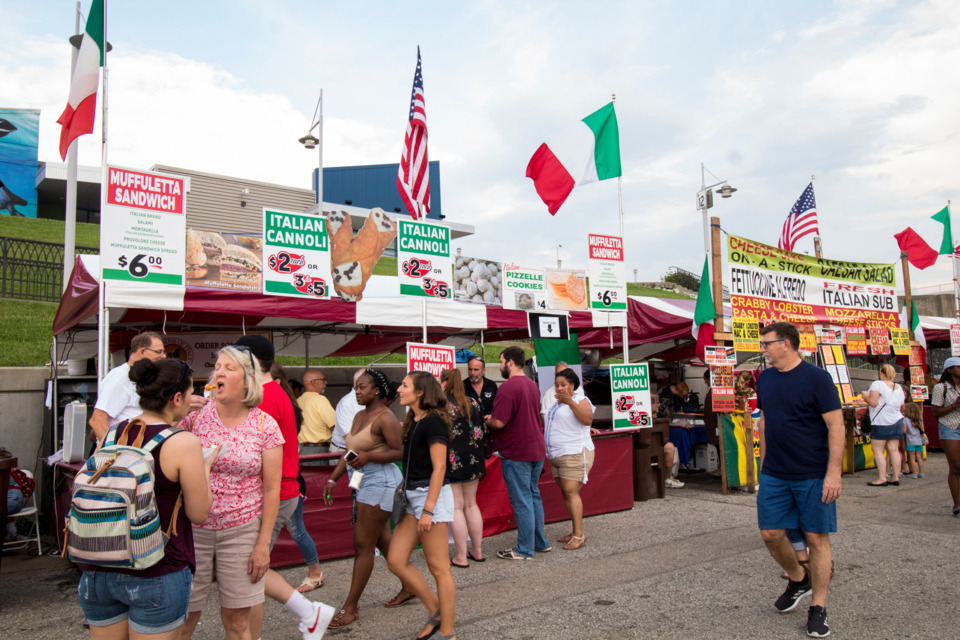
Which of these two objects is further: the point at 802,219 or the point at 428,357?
the point at 802,219

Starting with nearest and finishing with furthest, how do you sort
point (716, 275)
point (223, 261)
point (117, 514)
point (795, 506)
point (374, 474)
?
1. point (117, 514)
2. point (795, 506)
3. point (374, 474)
4. point (223, 261)
5. point (716, 275)

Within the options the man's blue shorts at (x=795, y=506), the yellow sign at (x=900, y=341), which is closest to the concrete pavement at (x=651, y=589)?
the man's blue shorts at (x=795, y=506)

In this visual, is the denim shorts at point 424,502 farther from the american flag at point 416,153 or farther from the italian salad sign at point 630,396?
the american flag at point 416,153

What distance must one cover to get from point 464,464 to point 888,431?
7662 millimetres

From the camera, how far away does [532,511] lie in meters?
6.23

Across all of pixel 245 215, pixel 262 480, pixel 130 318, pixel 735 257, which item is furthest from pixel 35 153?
pixel 262 480

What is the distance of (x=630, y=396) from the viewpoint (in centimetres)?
858

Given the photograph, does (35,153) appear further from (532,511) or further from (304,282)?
(532,511)

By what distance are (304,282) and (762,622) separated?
500 centimetres

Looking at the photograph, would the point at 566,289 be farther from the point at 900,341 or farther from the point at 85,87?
the point at 900,341

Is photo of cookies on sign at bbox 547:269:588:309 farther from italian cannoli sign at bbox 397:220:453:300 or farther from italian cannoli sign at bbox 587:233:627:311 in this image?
italian cannoli sign at bbox 397:220:453:300

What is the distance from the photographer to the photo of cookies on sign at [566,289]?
28.4 ft

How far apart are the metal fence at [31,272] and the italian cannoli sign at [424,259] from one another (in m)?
11.2

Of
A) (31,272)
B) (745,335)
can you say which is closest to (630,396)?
(745,335)
